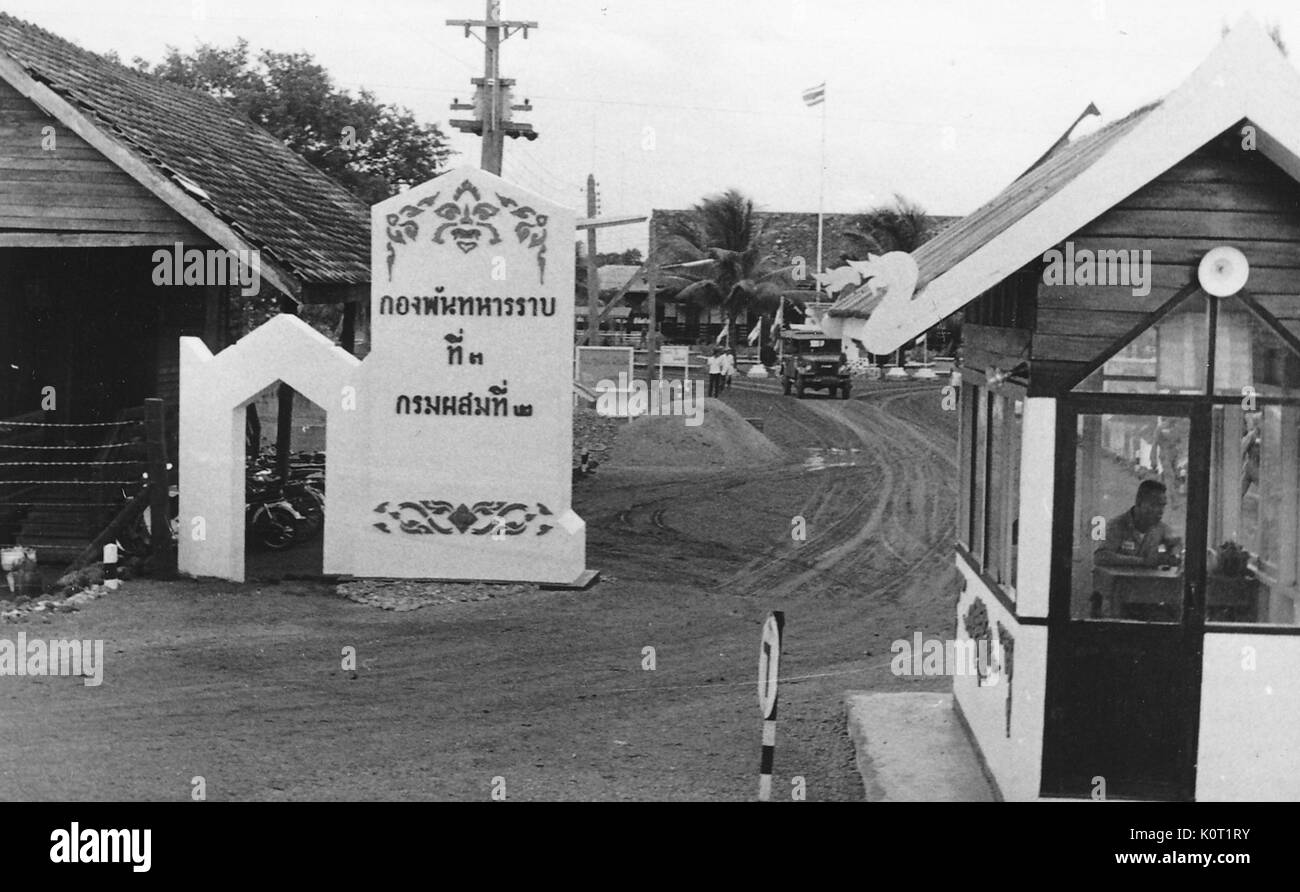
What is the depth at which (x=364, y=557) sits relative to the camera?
48.1 ft

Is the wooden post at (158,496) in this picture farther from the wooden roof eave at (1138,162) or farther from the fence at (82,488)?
the wooden roof eave at (1138,162)

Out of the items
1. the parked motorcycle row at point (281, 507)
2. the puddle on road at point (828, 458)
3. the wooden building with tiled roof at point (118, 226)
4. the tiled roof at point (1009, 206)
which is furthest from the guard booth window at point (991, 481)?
the puddle on road at point (828, 458)

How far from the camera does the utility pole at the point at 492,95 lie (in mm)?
27688

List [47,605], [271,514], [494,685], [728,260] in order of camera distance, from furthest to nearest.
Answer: [728,260] → [271,514] → [47,605] → [494,685]

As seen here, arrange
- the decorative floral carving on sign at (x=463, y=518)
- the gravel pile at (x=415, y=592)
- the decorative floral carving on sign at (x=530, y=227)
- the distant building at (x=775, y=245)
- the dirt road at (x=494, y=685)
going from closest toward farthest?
1. the dirt road at (x=494, y=685)
2. the gravel pile at (x=415, y=592)
3. the decorative floral carving on sign at (x=530, y=227)
4. the decorative floral carving on sign at (x=463, y=518)
5. the distant building at (x=775, y=245)

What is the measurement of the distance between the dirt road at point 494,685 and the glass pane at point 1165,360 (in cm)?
283

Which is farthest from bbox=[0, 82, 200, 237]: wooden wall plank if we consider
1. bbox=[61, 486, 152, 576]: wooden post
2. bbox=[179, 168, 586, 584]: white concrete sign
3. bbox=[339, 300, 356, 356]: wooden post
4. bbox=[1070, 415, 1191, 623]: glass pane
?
bbox=[1070, 415, 1191, 623]: glass pane

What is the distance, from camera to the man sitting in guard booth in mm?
7152

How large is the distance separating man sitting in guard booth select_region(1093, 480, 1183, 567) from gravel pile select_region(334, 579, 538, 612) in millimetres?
7801

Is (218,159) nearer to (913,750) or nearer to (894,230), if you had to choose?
(913,750)

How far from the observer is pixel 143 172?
14.8 m

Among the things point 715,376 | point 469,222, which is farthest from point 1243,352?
point 715,376

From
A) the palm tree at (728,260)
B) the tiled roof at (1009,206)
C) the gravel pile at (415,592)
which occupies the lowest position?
the gravel pile at (415,592)

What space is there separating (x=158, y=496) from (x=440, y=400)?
293 cm
